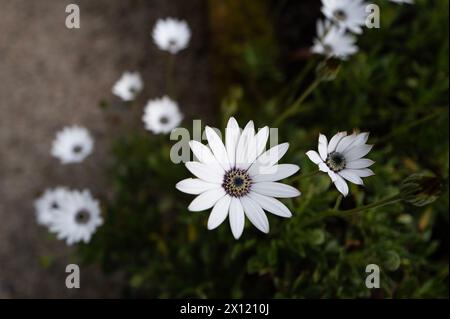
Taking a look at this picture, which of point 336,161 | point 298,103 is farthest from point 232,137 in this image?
point 298,103

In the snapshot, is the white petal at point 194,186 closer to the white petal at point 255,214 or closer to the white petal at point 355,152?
the white petal at point 255,214

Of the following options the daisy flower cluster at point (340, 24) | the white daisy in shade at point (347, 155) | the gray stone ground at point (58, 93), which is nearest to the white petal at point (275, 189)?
the white daisy in shade at point (347, 155)

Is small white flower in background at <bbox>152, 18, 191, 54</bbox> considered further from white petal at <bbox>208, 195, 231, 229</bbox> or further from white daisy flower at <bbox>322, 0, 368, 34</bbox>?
white petal at <bbox>208, 195, 231, 229</bbox>

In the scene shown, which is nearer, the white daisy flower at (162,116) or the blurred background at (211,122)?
the blurred background at (211,122)

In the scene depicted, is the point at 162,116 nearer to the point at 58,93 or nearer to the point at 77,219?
the point at 77,219

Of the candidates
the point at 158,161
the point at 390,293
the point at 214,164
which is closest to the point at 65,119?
the point at 158,161

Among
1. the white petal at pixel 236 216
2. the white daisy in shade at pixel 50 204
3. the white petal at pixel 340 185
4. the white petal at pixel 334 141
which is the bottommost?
the white petal at pixel 236 216

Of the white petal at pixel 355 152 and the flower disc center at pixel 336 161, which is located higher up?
the white petal at pixel 355 152

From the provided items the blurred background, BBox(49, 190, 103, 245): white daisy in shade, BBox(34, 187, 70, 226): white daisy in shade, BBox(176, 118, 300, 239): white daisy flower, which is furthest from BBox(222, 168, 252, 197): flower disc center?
BBox(34, 187, 70, 226): white daisy in shade
